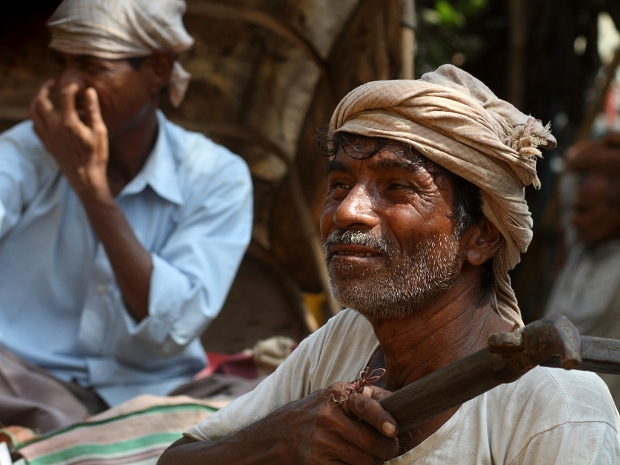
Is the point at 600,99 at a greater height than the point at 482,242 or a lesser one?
lesser

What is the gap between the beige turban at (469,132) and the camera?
7.36ft

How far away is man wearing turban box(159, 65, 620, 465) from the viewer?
208 centimetres

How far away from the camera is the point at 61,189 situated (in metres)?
3.90

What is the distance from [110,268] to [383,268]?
1.74 meters

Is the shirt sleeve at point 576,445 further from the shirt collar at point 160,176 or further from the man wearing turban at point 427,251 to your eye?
the shirt collar at point 160,176

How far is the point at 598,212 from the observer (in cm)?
614

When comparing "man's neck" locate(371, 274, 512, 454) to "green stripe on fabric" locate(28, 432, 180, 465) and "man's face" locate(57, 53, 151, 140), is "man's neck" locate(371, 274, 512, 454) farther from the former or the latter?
"man's face" locate(57, 53, 151, 140)

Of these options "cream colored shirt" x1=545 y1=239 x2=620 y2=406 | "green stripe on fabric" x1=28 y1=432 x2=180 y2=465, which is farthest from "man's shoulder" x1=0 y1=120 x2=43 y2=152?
"cream colored shirt" x1=545 y1=239 x2=620 y2=406

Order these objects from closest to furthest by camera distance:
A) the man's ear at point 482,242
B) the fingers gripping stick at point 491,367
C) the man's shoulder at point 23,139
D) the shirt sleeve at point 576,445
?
the fingers gripping stick at point 491,367 → the shirt sleeve at point 576,445 → the man's ear at point 482,242 → the man's shoulder at point 23,139

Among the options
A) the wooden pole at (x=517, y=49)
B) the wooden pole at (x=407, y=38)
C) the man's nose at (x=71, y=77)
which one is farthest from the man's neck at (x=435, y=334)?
the wooden pole at (x=517, y=49)

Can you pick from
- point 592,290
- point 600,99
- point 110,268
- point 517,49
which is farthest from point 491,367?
point 517,49

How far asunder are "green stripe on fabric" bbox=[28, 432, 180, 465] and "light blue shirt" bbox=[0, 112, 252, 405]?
0.58 meters

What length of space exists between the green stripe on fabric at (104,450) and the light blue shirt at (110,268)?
58cm

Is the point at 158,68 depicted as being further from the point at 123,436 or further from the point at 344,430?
the point at 344,430
